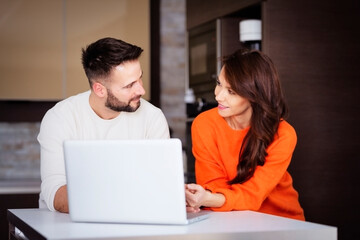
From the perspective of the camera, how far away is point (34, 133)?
480cm

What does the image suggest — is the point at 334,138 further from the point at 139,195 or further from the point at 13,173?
the point at 13,173

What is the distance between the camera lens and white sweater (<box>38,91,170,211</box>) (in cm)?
239

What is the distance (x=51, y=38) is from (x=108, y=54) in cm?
208

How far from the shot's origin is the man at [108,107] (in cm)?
252

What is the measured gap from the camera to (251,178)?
2.40m

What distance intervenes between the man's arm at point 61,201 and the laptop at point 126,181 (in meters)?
0.33

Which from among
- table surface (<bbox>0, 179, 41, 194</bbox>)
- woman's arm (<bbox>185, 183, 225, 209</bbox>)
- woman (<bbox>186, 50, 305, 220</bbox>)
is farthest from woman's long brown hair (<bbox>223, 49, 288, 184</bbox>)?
table surface (<bbox>0, 179, 41, 194</bbox>)

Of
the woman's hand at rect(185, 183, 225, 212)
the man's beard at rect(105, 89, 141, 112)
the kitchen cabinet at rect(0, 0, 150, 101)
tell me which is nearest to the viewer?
the woman's hand at rect(185, 183, 225, 212)

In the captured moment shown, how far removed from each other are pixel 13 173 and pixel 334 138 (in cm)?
249

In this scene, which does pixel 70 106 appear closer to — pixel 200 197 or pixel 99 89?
pixel 99 89

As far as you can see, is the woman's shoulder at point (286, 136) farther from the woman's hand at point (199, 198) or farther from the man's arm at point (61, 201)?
the man's arm at point (61, 201)

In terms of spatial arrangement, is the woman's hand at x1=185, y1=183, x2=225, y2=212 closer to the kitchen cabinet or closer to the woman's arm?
the woman's arm

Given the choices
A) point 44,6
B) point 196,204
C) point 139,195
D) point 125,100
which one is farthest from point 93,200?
point 44,6

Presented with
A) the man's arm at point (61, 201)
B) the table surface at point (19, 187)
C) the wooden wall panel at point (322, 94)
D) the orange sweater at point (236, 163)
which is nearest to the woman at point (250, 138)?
the orange sweater at point (236, 163)
